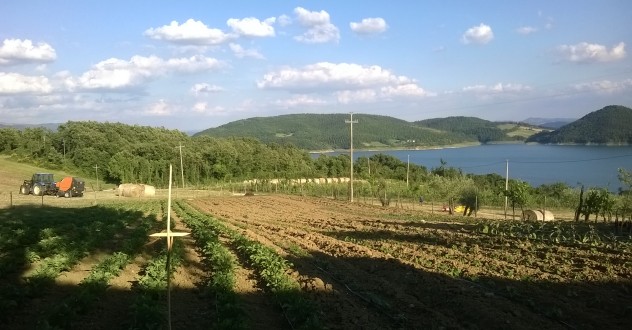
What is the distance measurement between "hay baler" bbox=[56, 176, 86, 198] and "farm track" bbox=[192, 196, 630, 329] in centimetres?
3533

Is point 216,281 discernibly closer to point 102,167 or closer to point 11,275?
point 11,275

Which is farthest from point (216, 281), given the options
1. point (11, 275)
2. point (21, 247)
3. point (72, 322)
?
point (21, 247)

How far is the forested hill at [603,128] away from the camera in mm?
90062

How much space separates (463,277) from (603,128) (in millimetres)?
98269

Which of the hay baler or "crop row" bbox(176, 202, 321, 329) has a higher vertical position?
"crop row" bbox(176, 202, 321, 329)

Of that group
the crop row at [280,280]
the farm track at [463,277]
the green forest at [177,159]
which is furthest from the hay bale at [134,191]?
the crop row at [280,280]

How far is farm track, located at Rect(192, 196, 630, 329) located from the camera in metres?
9.86

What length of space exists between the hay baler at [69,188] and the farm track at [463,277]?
3533cm

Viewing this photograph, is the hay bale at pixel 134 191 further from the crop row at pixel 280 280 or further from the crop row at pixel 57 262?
the crop row at pixel 280 280

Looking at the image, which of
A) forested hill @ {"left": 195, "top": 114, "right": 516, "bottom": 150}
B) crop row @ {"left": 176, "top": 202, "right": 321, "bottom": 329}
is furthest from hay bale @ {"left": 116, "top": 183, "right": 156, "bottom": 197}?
forested hill @ {"left": 195, "top": 114, "right": 516, "bottom": 150}

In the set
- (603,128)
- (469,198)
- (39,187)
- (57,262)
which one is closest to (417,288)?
(57,262)

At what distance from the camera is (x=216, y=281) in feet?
38.6

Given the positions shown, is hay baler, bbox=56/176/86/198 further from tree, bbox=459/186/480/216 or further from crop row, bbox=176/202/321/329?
tree, bbox=459/186/480/216

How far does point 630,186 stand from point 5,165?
8114 cm
